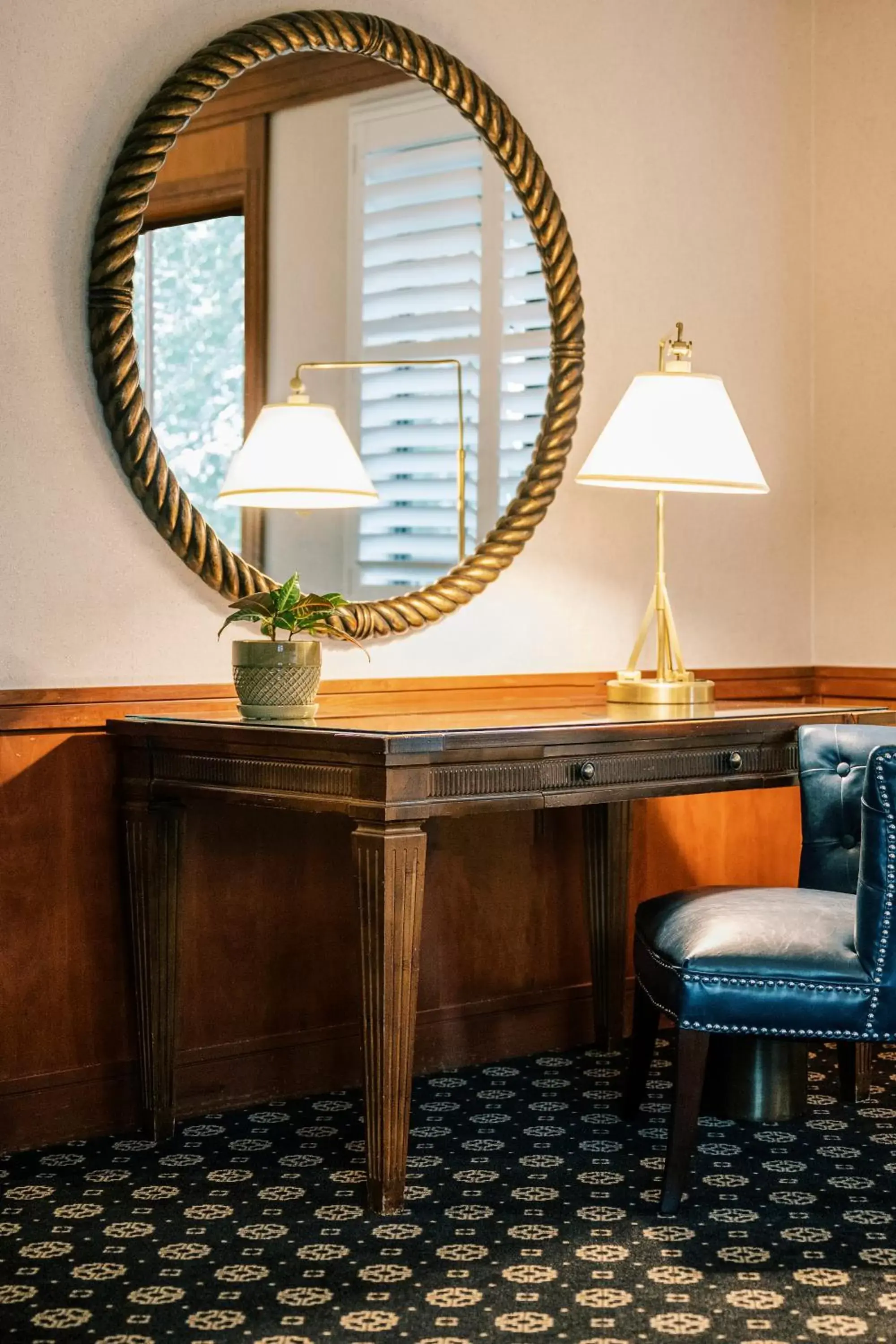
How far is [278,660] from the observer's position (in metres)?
2.68

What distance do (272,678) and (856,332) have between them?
207cm

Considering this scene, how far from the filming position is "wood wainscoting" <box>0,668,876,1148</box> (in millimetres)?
2764

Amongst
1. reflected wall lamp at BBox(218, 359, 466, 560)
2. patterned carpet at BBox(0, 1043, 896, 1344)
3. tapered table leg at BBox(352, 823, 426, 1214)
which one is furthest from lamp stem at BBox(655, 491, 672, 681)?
tapered table leg at BBox(352, 823, 426, 1214)

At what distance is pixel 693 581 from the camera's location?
3.88 meters

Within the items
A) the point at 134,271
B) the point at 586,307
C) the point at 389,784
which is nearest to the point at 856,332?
the point at 586,307

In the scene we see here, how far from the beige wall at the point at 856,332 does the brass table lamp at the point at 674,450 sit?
3.29ft

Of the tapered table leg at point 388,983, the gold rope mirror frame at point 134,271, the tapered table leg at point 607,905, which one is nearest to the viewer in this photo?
the tapered table leg at point 388,983

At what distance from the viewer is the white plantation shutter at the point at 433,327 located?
3139mm

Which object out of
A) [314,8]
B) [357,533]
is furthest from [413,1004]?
[314,8]

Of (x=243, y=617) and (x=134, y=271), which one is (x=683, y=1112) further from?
(x=134, y=271)

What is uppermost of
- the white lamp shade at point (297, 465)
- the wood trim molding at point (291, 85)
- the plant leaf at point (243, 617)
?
the wood trim molding at point (291, 85)

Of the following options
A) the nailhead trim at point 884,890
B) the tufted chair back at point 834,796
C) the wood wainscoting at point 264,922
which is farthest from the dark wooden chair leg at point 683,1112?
the wood wainscoting at point 264,922

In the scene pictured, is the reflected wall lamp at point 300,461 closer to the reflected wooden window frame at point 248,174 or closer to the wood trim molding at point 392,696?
the reflected wooden window frame at point 248,174

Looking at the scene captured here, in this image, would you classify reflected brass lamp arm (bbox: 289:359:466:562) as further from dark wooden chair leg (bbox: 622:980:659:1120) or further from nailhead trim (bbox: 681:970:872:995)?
nailhead trim (bbox: 681:970:872:995)
